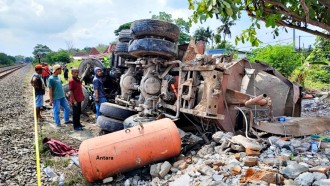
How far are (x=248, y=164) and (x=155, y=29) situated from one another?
3.07 meters

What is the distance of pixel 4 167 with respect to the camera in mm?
5125

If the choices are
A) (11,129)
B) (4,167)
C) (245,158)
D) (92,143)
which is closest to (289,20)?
(245,158)

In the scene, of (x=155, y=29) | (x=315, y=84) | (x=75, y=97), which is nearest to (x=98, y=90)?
(x=75, y=97)

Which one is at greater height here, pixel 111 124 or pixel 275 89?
pixel 275 89

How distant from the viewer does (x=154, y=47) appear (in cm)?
575

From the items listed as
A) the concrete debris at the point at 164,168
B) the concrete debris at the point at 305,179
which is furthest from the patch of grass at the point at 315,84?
the concrete debris at the point at 305,179

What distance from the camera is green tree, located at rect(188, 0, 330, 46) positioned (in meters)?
2.36

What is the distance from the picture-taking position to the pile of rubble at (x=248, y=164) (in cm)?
342

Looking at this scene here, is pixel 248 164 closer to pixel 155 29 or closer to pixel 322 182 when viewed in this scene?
pixel 322 182

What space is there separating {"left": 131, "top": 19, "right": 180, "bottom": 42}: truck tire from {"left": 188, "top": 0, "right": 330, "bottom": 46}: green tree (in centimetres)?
198

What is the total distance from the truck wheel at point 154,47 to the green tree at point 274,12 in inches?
77.1

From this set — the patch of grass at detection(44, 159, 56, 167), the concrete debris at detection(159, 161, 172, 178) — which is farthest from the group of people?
the concrete debris at detection(159, 161, 172, 178)

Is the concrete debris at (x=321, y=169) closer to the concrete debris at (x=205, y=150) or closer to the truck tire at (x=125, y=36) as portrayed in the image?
the concrete debris at (x=205, y=150)

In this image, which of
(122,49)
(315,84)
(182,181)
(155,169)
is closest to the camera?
(182,181)
